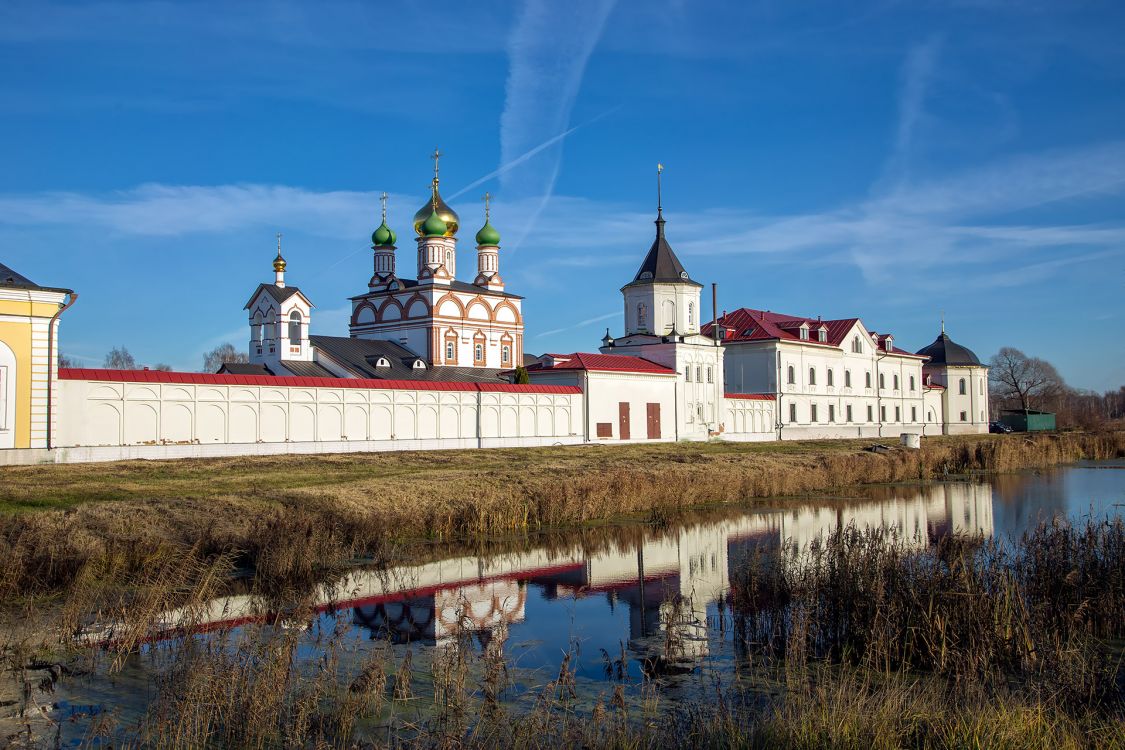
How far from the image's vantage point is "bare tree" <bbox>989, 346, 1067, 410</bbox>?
319 ft

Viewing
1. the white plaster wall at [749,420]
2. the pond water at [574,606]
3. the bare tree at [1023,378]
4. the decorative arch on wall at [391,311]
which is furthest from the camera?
the bare tree at [1023,378]

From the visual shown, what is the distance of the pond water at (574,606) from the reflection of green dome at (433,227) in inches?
1378

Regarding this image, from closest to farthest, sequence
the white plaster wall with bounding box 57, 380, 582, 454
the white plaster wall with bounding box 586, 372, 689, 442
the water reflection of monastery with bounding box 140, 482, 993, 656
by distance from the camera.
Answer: the water reflection of monastery with bounding box 140, 482, 993, 656, the white plaster wall with bounding box 57, 380, 582, 454, the white plaster wall with bounding box 586, 372, 689, 442

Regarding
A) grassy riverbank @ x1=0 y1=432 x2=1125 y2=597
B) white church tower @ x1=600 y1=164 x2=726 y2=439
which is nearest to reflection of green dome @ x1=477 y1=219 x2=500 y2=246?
white church tower @ x1=600 y1=164 x2=726 y2=439

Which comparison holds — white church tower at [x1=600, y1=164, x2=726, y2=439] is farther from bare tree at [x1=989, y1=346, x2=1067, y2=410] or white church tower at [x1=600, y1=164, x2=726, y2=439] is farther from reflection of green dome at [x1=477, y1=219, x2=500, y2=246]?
bare tree at [x1=989, y1=346, x2=1067, y2=410]

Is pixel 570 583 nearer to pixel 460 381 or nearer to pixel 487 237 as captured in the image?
pixel 460 381

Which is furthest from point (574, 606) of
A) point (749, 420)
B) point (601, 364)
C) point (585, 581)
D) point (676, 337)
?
point (749, 420)

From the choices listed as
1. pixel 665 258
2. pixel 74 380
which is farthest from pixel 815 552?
pixel 665 258

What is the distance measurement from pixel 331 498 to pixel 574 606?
20.5 ft

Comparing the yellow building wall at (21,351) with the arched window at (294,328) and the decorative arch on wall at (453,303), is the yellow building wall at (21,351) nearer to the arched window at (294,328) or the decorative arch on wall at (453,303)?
the arched window at (294,328)

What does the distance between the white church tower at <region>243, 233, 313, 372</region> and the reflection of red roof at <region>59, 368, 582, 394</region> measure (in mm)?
12691

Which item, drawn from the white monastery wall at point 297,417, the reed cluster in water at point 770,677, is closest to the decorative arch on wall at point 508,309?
the white monastery wall at point 297,417

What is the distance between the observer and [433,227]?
52.9 metres

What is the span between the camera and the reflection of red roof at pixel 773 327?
5325 centimetres
